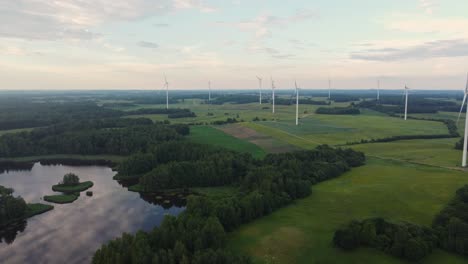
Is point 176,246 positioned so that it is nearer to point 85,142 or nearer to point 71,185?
point 71,185

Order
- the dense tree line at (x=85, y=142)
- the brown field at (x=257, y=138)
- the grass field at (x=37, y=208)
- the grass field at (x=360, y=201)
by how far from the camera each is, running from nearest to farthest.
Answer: the grass field at (x=360, y=201), the grass field at (x=37, y=208), the brown field at (x=257, y=138), the dense tree line at (x=85, y=142)

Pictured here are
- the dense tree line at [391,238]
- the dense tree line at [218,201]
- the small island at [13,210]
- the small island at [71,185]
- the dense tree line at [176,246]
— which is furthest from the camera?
the small island at [71,185]

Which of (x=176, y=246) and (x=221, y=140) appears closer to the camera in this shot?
Answer: (x=176, y=246)

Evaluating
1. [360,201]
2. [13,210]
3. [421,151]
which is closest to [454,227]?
[360,201]

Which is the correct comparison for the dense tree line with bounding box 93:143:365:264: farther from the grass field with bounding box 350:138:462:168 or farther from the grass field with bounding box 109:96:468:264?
the grass field with bounding box 350:138:462:168

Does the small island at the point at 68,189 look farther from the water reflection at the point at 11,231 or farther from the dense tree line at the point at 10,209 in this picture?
the water reflection at the point at 11,231

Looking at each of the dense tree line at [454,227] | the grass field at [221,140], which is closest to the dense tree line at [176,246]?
the dense tree line at [454,227]
